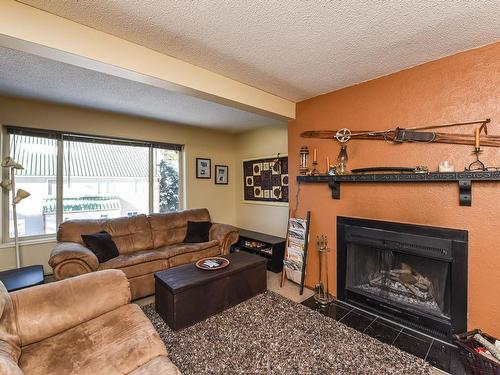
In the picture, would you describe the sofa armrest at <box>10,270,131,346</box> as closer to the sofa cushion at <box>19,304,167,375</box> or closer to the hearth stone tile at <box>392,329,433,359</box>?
the sofa cushion at <box>19,304,167,375</box>

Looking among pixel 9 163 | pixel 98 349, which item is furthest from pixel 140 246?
pixel 98 349

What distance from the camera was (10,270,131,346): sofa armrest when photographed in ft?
4.64

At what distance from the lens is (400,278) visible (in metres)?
2.37

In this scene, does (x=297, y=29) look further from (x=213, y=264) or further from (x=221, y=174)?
(x=221, y=174)

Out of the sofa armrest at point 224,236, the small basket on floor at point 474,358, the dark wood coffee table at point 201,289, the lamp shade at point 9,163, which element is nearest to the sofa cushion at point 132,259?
the dark wood coffee table at point 201,289

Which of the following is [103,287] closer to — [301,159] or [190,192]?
[301,159]

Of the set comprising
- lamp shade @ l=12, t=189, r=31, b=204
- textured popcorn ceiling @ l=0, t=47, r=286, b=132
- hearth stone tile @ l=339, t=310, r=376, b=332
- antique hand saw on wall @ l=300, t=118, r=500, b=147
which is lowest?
hearth stone tile @ l=339, t=310, r=376, b=332

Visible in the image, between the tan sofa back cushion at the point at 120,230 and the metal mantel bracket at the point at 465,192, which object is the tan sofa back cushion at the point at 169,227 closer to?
the tan sofa back cushion at the point at 120,230

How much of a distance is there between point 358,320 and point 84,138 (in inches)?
167

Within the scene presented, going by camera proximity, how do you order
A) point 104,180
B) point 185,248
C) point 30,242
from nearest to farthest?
point 30,242 → point 185,248 → point 104,180

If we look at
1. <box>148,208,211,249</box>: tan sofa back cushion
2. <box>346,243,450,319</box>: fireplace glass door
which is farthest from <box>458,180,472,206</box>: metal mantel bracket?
<box>148,208,211,249</box>: tan sofa back cushion

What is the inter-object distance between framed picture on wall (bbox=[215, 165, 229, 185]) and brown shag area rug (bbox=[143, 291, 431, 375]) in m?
2.95

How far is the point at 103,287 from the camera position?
170cm

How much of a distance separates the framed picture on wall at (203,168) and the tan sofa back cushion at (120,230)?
56.4 inches
